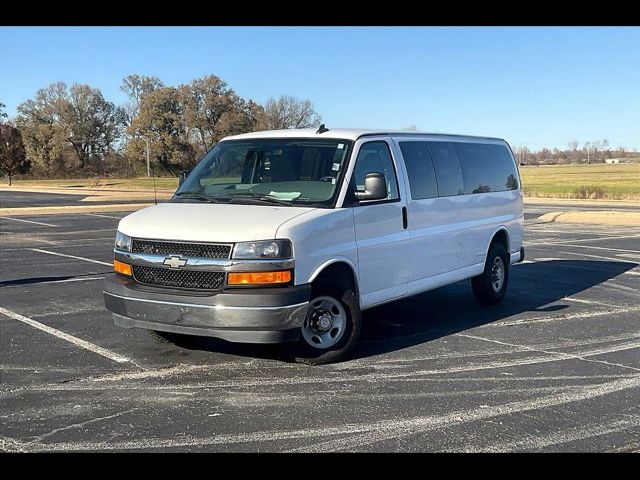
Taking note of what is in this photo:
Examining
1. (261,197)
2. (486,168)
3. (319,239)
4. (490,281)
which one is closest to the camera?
(319,239)

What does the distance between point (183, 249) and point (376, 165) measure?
7.45ft

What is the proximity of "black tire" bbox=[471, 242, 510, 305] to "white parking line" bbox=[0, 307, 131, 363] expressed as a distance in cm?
468

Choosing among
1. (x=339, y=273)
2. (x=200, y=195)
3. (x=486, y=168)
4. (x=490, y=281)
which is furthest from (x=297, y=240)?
(x=486, y=168)

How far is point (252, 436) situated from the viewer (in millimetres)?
4590

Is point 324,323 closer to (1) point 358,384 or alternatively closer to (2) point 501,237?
(1) point 358,384

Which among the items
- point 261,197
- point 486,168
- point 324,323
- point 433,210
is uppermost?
point 486,168

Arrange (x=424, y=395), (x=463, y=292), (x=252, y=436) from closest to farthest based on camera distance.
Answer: (x=252, y=436) → (x=424, y=395) → (x=463, y=292)

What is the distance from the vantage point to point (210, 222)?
5949mm

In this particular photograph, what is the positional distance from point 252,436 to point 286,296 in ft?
4.72

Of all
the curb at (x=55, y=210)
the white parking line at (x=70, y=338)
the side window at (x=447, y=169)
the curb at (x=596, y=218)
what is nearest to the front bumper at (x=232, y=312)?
the white parking line at (x=70, y=338)

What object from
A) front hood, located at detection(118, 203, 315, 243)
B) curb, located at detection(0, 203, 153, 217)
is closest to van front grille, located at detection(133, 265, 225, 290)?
front hood, located at detection(118, 203, 315, 243)

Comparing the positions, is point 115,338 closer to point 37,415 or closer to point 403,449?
point 37,415
